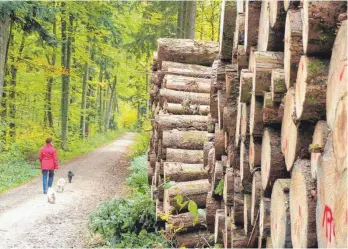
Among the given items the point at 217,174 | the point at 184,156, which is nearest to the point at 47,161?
the point at 184,156

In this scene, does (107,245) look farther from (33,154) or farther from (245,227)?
(33,154)

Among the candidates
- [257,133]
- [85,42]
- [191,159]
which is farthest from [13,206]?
[85,42]

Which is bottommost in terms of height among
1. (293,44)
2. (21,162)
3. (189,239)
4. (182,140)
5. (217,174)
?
(21,162)

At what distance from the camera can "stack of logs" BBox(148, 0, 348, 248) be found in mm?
1938

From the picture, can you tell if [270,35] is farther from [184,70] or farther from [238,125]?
[184,70]

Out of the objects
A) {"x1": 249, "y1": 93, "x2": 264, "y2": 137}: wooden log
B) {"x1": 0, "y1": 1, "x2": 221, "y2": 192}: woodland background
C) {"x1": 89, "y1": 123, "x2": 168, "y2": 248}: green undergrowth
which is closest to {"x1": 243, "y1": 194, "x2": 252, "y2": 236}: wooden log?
{"x1": 249, "y1": 93, "x2": 264, "y2": 137}: wooden log

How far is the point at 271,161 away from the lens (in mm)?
2900

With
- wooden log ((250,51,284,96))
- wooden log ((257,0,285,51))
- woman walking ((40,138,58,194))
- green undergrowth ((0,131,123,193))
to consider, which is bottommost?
green undergrowth ((0,131,123,193))

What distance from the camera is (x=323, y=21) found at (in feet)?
7.07

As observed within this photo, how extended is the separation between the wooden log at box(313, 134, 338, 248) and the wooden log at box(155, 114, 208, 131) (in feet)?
19.2

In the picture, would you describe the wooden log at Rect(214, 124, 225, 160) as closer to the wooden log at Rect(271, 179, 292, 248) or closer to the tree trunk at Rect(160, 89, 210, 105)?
the wooden log at Rect(271, 179, 292, 248)

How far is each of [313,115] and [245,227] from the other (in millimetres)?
1754

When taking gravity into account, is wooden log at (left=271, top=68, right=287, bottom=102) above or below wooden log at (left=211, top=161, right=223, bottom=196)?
above

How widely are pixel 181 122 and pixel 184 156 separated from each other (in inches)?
30.5
